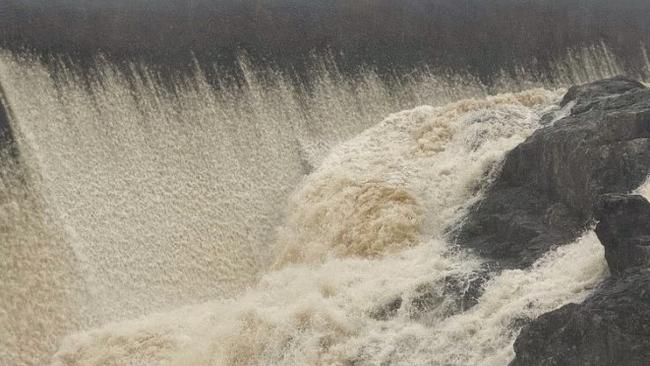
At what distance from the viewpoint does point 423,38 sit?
1585cm

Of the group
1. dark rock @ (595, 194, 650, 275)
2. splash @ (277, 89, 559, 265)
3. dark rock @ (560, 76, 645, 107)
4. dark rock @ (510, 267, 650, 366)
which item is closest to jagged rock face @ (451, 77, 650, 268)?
dark rock @ (560, 76, 645, 107)

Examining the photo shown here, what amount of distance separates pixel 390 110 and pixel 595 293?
28.2 feet

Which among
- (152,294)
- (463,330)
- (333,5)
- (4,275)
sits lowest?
(463,330)

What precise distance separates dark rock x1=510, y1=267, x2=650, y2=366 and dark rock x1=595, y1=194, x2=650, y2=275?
6.6 inches

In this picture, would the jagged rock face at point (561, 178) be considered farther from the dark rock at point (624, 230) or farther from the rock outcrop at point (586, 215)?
the dark rock at point (624, 230)

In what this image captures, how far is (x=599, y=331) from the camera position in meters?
5.80

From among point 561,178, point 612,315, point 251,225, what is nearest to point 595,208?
point 612,315

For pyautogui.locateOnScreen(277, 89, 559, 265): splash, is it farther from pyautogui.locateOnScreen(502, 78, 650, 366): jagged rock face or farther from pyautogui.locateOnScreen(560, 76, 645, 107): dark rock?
pyautogui.locateOnScreen(502, 78, 650, 366): jagged rock face

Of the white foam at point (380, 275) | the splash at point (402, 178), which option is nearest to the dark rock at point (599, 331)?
the white foam at point (380, 275)

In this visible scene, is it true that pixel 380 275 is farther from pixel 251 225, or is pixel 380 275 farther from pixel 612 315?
pixel 612 315

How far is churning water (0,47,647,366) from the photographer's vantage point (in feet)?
26.6

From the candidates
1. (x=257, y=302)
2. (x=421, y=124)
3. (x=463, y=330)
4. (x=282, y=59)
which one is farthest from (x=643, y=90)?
(x=282, y=59)

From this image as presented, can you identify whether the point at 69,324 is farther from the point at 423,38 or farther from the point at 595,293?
the point at 423,38

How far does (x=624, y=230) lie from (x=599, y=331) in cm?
104
